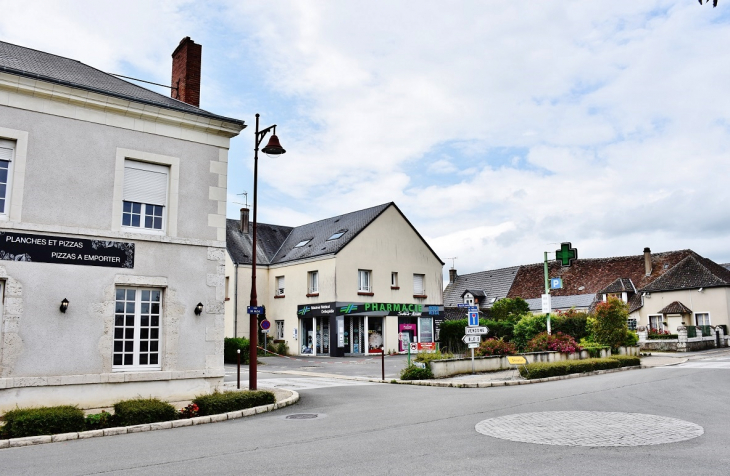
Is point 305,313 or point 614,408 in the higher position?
point 305,313

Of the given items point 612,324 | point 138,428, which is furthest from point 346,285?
point 138,428

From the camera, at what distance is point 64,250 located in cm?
1230

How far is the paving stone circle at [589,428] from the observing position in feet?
26.8

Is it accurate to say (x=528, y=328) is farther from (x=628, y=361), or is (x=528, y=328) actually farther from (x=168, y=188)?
(x=168, y=188)

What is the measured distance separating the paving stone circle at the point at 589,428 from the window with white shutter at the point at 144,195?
8503mm

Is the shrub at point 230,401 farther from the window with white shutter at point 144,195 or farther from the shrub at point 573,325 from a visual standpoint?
the shrub at point 573,325

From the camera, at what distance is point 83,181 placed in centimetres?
1274

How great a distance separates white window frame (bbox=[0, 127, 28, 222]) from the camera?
Answer: 38.9 feet

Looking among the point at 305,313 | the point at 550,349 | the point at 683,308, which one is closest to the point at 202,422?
the point at 550,349

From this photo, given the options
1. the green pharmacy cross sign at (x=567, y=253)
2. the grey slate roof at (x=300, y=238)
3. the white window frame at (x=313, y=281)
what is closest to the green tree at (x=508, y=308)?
the grey slate roof at (x=300, y=238)

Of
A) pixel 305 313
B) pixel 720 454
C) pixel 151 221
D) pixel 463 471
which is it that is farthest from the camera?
pixel 305 313

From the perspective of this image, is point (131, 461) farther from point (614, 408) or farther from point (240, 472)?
point (614, 408)

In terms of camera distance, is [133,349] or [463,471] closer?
[463,471]

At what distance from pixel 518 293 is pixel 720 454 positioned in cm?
5068
